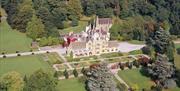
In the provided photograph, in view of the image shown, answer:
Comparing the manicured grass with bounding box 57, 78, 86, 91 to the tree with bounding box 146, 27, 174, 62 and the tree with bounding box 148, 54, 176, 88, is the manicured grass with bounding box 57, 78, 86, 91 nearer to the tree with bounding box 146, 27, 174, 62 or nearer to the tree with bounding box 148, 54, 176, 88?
the tree with bounding box 148, 54, 176, 88

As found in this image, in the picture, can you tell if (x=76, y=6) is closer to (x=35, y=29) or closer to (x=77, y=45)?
(x=35, y=29)

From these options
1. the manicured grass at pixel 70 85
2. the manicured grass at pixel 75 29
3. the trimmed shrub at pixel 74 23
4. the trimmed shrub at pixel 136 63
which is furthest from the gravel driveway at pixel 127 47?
the manicured grass at pixel 70 85

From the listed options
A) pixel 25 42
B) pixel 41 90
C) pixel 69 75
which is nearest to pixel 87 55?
pixel 69 75

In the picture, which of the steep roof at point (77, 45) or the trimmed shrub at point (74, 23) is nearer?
the steep roof at point (77, 45)

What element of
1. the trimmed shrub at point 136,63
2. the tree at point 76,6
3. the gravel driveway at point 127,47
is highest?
the tree at point 76,6

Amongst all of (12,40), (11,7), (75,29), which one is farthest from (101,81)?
(11,7)

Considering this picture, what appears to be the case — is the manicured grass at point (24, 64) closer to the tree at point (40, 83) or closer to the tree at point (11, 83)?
the tree at point (11, 83)
